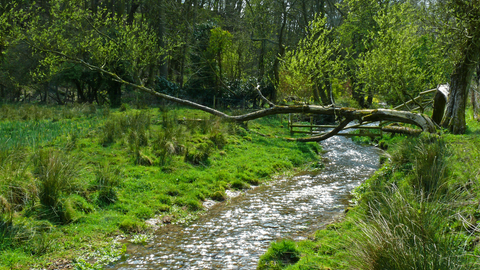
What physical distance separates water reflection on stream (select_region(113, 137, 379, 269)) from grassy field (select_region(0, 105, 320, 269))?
47 centimetres

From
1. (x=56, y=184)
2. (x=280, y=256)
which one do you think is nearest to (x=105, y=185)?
(x=56, y=184)

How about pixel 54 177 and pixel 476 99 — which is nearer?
pixel 54 177

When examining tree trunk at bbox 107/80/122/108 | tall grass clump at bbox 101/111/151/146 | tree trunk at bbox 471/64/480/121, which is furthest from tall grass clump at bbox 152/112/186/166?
tree trunk at bbox 107/80/122/108

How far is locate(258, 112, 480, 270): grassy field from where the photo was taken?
305 centimetres

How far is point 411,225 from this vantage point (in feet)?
11.0

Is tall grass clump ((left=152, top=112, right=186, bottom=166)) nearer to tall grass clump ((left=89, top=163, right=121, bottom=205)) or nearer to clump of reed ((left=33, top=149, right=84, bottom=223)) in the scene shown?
tall grass clump ((left=89, top=163, right=121, bottom=205))

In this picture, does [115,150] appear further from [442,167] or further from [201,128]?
[442,167]

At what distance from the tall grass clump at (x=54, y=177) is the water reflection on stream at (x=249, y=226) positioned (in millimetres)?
1876

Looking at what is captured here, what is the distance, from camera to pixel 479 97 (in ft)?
44.6

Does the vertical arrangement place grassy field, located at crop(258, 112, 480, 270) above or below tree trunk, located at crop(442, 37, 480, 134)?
below

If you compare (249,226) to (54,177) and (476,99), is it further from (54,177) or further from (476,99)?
(476,99)

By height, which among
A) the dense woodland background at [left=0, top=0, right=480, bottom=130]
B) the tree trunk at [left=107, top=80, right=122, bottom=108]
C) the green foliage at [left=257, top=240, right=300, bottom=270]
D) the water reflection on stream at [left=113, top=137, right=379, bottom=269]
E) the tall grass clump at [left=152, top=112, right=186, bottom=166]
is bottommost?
the water reflection on stream at [left=113, top=137, right=379, bottom=269]

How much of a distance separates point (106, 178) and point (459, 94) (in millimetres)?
10642

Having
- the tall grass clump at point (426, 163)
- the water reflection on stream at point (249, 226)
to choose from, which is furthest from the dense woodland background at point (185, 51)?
the tall grass clump at point (426, 163)
